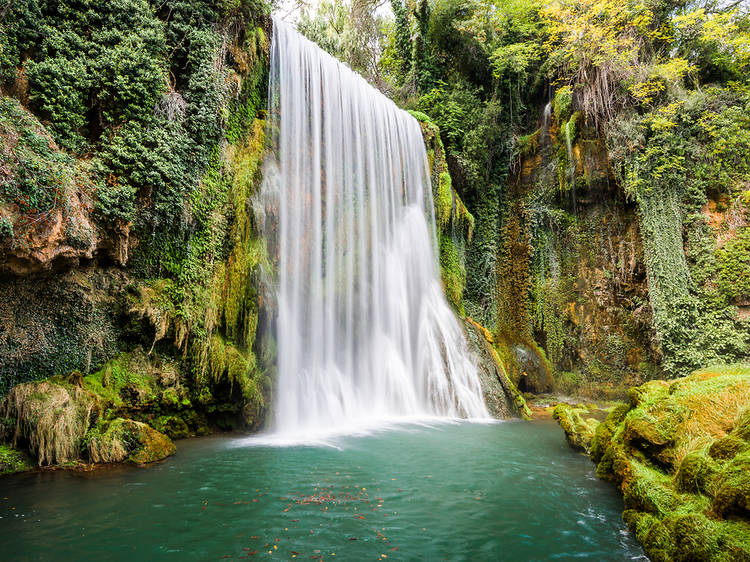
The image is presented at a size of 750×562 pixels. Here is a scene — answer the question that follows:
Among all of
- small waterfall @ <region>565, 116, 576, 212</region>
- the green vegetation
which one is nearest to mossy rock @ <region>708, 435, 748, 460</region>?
the green vegetation

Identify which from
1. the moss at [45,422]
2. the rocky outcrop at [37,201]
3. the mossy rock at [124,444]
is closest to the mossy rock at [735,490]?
the mossy rock at [124,444]

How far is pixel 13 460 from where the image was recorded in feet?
19.2

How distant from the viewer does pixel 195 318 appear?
8.75m

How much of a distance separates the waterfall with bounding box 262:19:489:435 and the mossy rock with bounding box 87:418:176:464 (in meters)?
3.10

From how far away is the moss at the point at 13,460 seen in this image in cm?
574

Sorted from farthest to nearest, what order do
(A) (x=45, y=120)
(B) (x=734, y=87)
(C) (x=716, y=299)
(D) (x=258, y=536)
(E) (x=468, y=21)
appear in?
(E) (x=468, y=21), (B) (x=734, y=87), (C) (x=716, y=299), (A) (x=45, y=120), (D) (x=258, y=536)

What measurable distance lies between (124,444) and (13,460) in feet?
4.49

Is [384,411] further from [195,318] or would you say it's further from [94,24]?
[94,24]

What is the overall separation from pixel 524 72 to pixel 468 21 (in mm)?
3369

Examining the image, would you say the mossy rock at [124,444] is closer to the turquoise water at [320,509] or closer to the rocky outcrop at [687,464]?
the turquoise water at [320,509]

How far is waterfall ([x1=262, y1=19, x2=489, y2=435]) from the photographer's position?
35.0 ft

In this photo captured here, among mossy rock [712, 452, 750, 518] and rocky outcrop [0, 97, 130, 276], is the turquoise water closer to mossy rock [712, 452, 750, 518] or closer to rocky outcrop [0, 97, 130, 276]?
mossy rock [712, 452, 750, 518]

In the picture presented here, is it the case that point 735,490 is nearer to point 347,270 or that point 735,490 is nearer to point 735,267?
point 347,270

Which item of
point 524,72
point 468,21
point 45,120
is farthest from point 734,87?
point 45,120
